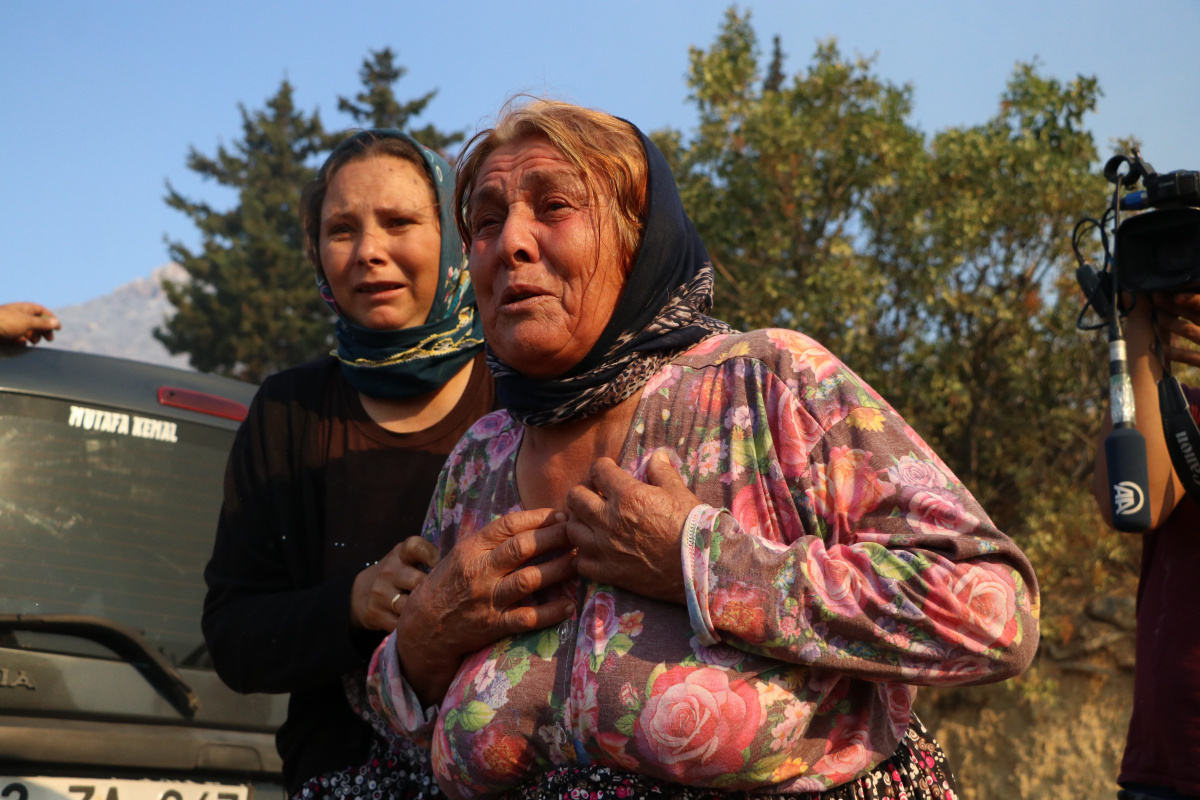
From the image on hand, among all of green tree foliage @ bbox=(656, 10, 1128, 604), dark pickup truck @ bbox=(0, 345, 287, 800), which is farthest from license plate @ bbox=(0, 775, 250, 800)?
green tree foliage @ bbox=(656, 10, 1128, 604)

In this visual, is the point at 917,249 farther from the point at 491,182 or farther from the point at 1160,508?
the point at 491,182

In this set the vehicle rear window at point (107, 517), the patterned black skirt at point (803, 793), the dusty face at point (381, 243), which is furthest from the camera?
the vehicle rear window at point (107, 517)

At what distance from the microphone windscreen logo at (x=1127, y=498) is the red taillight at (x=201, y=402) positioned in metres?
2.56

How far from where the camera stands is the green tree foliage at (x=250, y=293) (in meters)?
27.9

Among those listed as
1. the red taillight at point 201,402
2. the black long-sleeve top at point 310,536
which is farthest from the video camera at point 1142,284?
the red taillight at point 201,402

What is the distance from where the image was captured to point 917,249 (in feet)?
25.7

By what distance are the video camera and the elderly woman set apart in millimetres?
984

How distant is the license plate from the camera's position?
8.76ft

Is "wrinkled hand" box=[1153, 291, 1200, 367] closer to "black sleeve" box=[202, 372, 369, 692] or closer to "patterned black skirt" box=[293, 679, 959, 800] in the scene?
"patterned black skirt" box=[293, 679, 959, 800]

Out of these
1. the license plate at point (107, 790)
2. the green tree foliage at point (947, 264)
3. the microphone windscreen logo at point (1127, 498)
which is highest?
the green tree foliage at point (947, 264)

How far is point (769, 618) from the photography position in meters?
1.45

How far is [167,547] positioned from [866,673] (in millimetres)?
2477

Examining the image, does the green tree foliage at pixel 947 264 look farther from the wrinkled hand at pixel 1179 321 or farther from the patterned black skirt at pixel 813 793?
the patterned black skirt at pixel 813 793

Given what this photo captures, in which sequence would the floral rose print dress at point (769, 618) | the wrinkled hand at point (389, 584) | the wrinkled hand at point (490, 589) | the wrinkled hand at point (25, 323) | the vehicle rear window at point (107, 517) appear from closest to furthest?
the floral rose print dress at point (769, 618) < the wrinkled hand at point (490, 589) < the wrinkled hand at point (389, 584) < the vehicle rear window at point (107, 517) < the wrinkled hand at point (25, 323)
